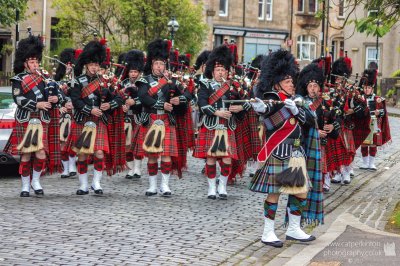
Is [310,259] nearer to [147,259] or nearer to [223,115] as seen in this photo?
[147,259]

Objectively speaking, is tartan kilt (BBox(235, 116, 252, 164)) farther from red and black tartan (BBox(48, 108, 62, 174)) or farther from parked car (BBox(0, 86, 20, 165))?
parked car (BBox(0, 86, 20, 165))

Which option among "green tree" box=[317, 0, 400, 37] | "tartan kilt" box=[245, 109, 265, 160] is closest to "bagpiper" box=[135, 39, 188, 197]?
"tartan kilt" box=[245, 109, 265, 160]

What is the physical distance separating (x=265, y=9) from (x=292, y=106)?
49.5m

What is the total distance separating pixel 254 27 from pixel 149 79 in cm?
4503

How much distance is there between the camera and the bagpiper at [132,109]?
14562 mm

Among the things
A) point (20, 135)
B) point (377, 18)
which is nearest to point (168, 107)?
point (20, 135)

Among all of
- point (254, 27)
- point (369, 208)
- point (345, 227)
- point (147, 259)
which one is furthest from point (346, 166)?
point (254, 27)

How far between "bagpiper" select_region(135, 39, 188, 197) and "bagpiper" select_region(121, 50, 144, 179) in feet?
3.65

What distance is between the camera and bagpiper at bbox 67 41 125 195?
42.7 ft

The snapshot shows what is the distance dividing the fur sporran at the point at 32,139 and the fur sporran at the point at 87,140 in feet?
1.64

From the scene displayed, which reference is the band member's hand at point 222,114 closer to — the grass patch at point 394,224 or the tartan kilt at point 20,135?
the tartan kilt at point 20,135

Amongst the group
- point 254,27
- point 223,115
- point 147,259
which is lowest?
point 147,259

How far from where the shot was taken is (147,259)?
8.88m

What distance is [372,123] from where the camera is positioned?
57.8ft
